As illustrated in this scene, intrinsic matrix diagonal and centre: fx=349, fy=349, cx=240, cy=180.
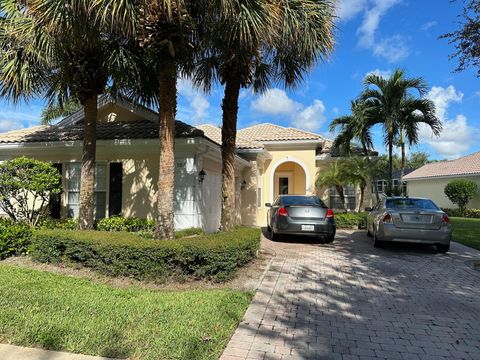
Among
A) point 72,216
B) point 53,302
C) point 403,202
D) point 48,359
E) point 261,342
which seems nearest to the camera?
point 48,359

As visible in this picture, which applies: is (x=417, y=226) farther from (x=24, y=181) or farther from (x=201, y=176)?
(x=24, y=181)

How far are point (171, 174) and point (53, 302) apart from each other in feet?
Answer: 10.3

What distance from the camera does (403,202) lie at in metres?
9.93

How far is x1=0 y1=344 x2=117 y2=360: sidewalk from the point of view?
3.47m

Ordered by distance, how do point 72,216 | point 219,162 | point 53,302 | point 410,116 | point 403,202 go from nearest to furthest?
point 53,302, point 403,202, point 72,216, point 219,162, point 410,116

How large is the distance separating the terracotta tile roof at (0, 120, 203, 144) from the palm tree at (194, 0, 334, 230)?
6.26ft

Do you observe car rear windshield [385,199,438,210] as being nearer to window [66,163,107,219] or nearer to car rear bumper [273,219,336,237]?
car rear bumper [273,219,336,237]

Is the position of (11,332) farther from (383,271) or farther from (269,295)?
(383,271)

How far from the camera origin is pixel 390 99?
56.7 ft

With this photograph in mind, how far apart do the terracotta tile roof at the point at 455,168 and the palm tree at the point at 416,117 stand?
13633mm

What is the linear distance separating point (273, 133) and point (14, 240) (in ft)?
46.0

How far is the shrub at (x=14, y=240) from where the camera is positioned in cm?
760

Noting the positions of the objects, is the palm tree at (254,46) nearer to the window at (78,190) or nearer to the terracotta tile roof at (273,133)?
the window at (78,190)

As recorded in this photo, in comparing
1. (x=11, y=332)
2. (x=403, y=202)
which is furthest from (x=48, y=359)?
(x=403, y=202)
